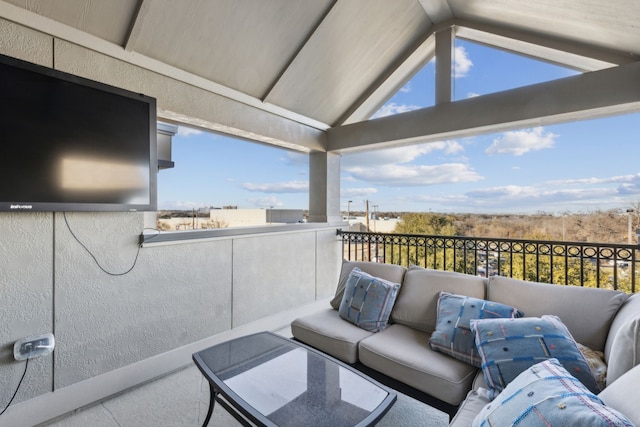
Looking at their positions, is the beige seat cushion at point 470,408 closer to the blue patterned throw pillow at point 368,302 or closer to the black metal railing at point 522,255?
the blue patterned throw pillow at point 368,302

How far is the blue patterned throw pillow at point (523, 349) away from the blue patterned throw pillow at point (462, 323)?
7.2 inches

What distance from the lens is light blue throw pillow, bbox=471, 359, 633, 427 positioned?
778 mm

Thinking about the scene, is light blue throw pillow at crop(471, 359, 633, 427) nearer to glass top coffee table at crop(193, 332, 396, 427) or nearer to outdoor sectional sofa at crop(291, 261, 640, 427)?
outdoor sectional sofa at crop(291, 261, 640, 427)

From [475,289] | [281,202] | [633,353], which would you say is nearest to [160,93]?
[281,202]

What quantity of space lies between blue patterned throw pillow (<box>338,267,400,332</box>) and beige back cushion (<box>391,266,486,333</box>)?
0.08m

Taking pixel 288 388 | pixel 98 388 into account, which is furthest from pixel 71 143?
pixel 288 388

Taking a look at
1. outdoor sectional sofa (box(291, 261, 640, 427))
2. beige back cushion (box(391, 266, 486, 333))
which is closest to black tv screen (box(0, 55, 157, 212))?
outdoor sectional sofa (box(291, 261, 640, 427))

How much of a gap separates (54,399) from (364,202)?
3.98 meters

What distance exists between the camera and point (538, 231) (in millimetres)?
3393

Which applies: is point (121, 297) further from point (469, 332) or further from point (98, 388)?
point (469, 332)

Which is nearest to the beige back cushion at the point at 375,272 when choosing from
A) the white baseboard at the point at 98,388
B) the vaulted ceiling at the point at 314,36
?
the white baseboard at the point at 98,388

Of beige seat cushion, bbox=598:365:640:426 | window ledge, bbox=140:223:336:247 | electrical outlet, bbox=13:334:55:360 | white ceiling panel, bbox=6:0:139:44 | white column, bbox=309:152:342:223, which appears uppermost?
white ceiling panel, bbox=6:0:139:44

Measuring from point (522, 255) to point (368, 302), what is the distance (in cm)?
198

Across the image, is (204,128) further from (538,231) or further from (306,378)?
(538,231)
